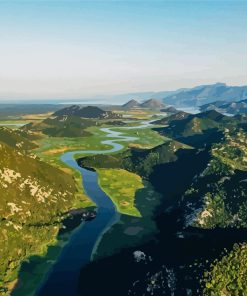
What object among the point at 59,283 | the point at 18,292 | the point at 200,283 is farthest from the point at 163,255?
the point at 18,292

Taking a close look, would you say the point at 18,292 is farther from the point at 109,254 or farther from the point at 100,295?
the point at 109,254

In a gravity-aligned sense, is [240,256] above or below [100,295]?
above

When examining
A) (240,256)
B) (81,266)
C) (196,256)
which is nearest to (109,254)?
(81,266)

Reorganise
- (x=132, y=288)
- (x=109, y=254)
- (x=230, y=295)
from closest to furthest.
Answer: (x=230, y=295) → (x=132, y=288) → (x=109, y=254)

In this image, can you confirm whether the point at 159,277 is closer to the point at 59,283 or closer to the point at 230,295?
the point at 230,295

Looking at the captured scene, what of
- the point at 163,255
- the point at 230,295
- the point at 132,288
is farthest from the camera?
→ the point at 163,255

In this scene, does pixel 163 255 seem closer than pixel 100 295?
No
